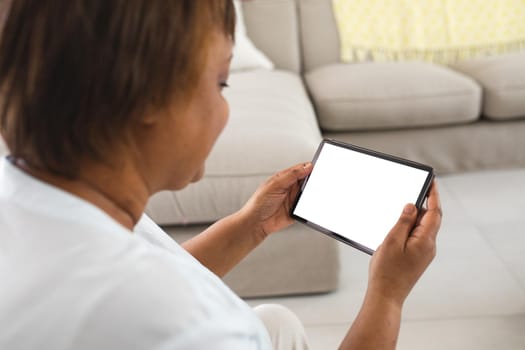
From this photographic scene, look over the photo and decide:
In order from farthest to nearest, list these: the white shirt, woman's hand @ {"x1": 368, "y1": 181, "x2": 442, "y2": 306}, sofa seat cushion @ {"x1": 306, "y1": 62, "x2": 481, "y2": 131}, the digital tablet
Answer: sofa seat cushion @ {"x1": 306, "y1": 62, "x2": 481, "y2": 131} → the digital tablet → woman's hand @ {"x1": 368, "y1": 181, "x2": 442, "y2": 306} → the white shirt

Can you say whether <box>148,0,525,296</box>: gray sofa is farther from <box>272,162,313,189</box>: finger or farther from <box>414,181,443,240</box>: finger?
<box>414,181,443,240</box>: finger

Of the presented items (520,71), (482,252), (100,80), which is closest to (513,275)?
(482,252)

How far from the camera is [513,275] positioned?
1.47m

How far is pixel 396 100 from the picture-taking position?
2.00m

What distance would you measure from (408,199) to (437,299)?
0.66 metres

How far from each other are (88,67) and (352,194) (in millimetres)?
585

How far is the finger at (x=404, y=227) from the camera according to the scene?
2.27 ft

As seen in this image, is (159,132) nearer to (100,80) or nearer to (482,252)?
(100,80)

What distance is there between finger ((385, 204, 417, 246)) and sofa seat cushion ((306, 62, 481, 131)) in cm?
131

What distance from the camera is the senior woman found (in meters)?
0.41

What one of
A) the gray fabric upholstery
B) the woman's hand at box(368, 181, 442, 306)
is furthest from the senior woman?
the gray fabric upholstery

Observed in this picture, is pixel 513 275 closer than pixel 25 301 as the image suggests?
No

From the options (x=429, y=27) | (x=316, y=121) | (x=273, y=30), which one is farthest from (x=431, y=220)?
(x=429, y=27)

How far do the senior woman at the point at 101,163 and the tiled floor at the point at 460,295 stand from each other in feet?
2.85
